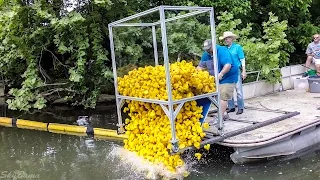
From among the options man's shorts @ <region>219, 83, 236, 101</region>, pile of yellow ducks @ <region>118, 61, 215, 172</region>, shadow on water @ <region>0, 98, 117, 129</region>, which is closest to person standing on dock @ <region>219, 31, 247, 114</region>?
man's shorts @ <region>219, 83, 236, 101</region>

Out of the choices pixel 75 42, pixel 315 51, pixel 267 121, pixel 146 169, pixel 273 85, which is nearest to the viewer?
pixel 146 169

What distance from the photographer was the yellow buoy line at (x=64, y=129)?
7484mm

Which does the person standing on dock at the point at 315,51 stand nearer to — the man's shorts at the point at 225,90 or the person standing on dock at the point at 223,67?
the person standing on dock at the point at 223,67

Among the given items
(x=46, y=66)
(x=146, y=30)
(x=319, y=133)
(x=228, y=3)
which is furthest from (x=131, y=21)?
(x=46, y=66)

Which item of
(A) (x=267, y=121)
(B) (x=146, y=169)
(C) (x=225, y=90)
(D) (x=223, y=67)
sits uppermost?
(D) (x=223, y=67)

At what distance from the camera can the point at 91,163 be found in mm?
6074

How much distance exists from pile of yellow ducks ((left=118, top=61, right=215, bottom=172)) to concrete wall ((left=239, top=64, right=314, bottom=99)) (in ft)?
11.4

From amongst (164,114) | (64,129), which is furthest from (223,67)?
(64,129)

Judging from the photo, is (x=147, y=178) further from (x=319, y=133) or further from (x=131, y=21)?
(x=319, y=133)

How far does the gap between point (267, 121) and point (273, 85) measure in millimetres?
3325

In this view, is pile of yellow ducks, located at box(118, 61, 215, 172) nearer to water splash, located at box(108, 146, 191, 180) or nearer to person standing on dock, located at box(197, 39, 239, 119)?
water splash, located at box(108, 146, 191, 180)

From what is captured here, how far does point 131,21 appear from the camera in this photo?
569cm

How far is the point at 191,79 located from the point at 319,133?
2672 mm

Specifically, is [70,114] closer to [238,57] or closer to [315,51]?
[238,57]
